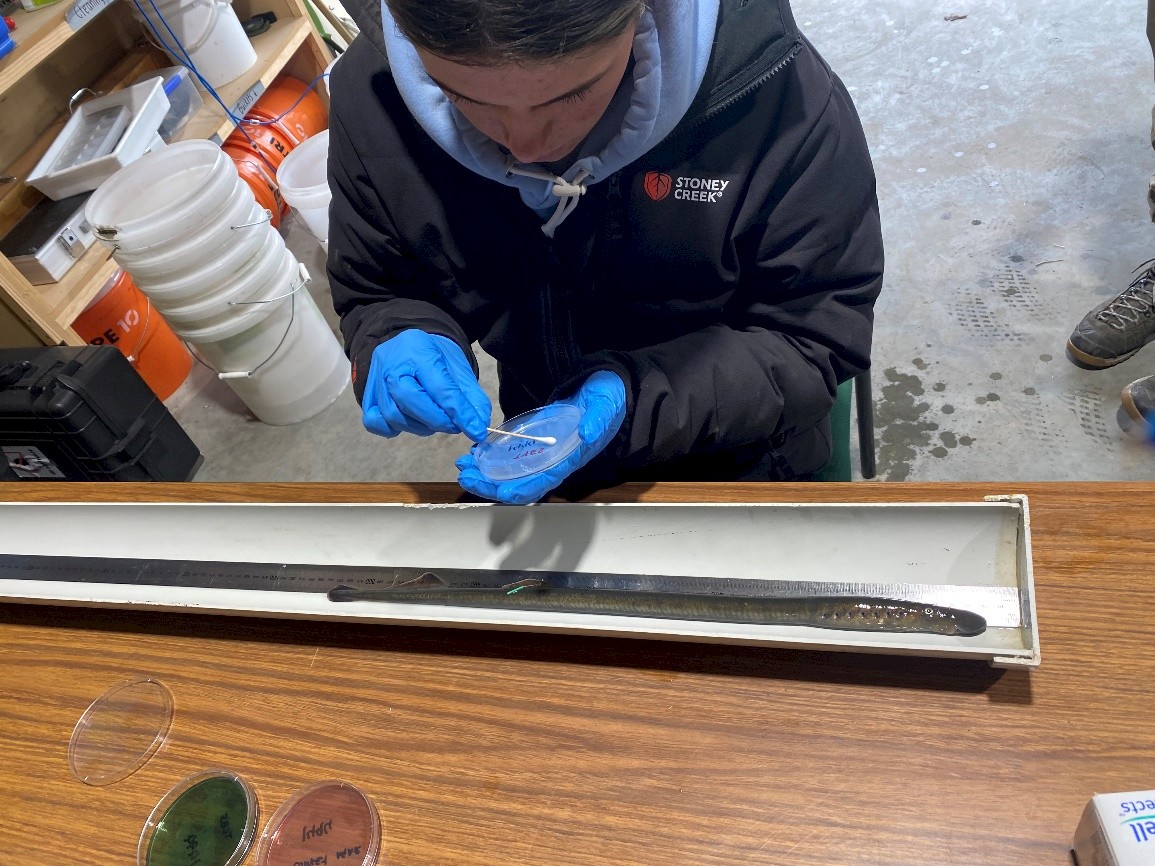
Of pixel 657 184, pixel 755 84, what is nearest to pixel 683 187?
pixel 657 184

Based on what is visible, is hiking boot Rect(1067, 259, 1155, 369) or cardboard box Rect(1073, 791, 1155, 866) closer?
cardboard box Rect(1073, 791, 1155, 866)

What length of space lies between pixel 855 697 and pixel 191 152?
7.04 feet

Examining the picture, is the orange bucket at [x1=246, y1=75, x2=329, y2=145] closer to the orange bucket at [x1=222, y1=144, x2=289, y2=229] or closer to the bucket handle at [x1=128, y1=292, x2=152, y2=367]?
the orange bucket at [x1=222, y1=144, x2=289, y2=229]

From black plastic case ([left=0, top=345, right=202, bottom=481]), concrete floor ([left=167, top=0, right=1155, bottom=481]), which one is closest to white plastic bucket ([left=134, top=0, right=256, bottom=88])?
concrete floor ([left=167, top=0, right=1155, bottom=481])

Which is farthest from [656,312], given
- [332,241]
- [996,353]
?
[996,353]

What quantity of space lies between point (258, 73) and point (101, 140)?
2.24ft

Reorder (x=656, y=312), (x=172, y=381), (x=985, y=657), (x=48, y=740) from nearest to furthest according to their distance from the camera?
(x=985, y=657), (x=48, y=740), (x=656, y=312), (x=172, y=381)

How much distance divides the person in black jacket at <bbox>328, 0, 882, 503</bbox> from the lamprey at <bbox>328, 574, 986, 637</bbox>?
0.12 metres

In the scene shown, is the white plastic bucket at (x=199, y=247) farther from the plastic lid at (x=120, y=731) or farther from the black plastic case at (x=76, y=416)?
the plastic lid at (x=120, y=731)

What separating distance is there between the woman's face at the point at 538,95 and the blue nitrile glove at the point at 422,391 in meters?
0.28

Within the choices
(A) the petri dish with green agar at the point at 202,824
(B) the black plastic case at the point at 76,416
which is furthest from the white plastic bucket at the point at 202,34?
(A) the petri dish with green agar at the point at 202,824

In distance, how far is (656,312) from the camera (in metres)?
1.08

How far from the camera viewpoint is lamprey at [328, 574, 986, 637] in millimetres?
710

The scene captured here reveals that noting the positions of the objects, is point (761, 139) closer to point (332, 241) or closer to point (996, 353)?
point (332, 241)
